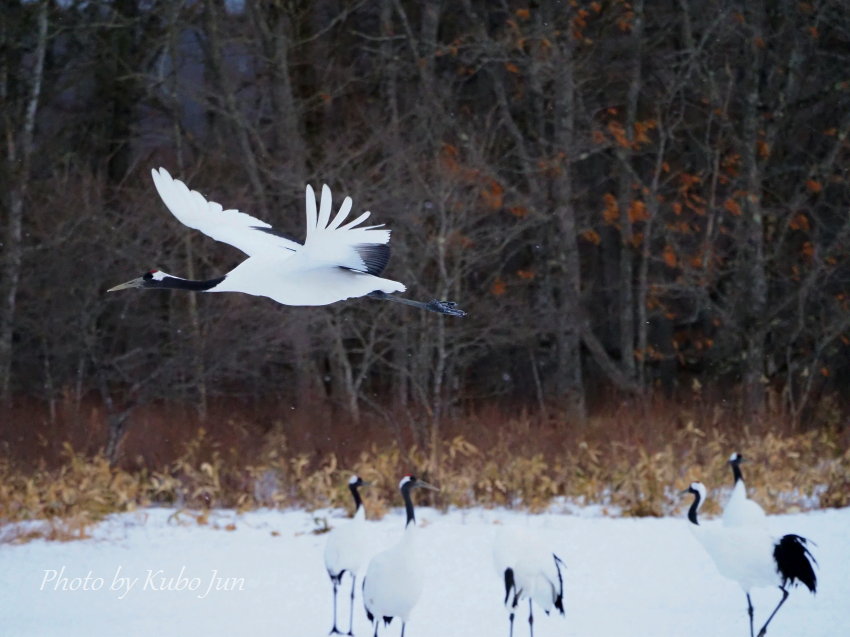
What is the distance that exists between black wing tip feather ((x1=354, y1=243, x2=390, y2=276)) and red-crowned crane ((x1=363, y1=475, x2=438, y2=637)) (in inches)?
67.0

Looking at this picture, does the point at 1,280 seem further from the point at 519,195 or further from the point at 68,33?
the point at 519,195

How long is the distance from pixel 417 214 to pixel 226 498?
3274mm

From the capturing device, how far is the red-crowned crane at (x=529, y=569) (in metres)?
6.68

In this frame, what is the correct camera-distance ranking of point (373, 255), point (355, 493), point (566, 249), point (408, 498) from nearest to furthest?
point (373, 255)
point (408, 498)
point (355, 493)
point (566, 249)

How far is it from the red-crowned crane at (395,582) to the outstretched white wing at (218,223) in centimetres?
167

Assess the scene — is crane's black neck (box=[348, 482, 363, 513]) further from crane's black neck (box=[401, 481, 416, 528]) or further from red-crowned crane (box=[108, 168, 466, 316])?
red-crowned crane (box=[108, 168, 466, 316])

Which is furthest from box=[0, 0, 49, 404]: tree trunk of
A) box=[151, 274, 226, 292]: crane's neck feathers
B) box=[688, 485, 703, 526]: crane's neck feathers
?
box=[688, 485, 703, 526]: crane's neck feathers

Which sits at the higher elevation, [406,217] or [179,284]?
[406,217]


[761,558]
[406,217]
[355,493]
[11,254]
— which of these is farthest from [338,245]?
[11,254]

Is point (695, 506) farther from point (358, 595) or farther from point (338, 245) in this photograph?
point (338, 245)

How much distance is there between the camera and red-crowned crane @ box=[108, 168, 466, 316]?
18.3 feet

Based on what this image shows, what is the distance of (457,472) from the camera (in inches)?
412

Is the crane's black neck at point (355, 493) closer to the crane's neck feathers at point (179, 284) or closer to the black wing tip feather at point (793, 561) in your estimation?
the crane's neck feathers at point (179, 284)

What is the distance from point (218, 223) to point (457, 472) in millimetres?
4361
